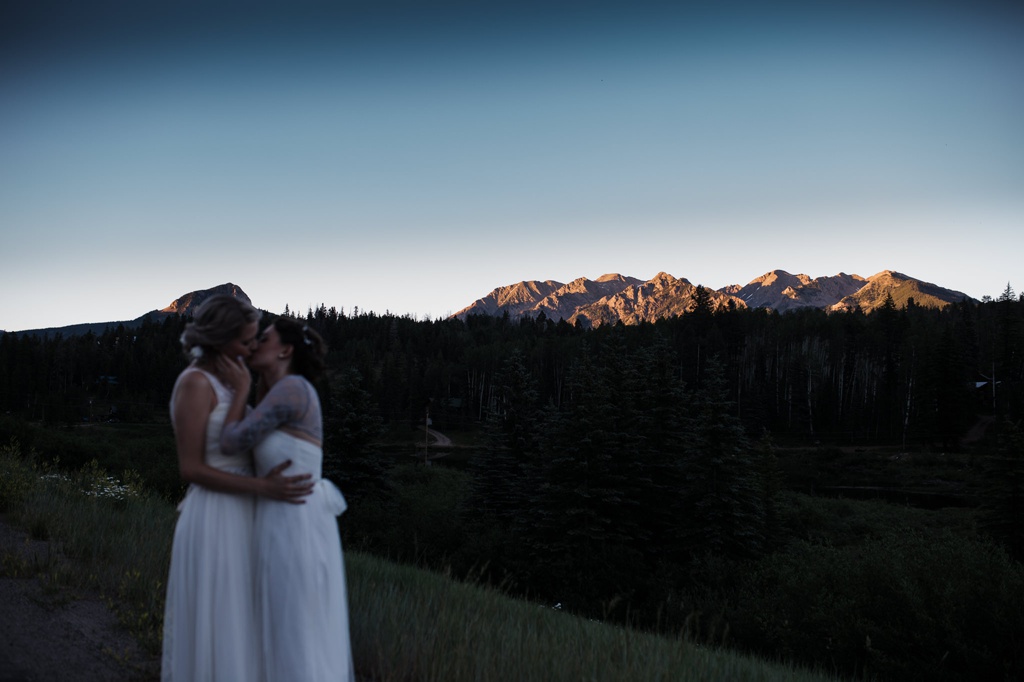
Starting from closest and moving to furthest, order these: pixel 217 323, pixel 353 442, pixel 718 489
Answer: pixel 217 323, pixel 718 489, pixel 353 442

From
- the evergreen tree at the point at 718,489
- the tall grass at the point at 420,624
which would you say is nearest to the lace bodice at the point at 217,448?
the tall grass at the point at 420,624

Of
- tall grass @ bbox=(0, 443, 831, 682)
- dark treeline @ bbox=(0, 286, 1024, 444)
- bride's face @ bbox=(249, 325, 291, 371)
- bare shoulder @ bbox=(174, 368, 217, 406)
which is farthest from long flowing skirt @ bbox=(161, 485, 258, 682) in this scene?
dark treeline @ bbox=(0, 286, 1024, 444)

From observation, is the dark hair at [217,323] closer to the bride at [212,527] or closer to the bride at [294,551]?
the bride at [212,527]

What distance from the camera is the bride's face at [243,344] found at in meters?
3.81

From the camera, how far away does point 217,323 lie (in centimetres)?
375

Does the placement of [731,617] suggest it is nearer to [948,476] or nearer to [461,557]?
[461,557]

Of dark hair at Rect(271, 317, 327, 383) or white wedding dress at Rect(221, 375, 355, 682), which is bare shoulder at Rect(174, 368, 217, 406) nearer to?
white wedding dress at Rect(221, 375, 355, 682)

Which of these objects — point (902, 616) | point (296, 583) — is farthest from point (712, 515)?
point (296, 583)

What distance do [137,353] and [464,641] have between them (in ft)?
561

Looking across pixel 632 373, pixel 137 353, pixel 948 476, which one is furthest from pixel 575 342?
pixel 137 353

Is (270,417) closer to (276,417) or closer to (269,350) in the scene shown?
(276,417)

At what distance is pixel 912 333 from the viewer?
99.5 meters

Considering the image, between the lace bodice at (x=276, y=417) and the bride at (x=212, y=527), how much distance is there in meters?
0.14

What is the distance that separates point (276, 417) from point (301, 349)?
1.61 feet
